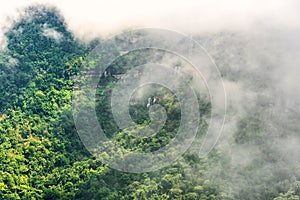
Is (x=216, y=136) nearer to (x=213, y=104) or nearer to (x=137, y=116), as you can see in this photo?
(x=213, y=104)

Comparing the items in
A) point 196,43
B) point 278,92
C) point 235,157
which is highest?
point 196,43

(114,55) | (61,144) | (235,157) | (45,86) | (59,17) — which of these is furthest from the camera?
(59,17)

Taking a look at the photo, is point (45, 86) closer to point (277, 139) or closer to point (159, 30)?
point (159, 30)

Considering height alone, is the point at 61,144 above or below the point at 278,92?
below

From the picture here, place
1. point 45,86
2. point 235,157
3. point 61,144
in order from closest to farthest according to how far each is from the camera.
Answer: point 235,157
point 61,144
point 45,86

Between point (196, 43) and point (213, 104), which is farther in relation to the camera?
point (196, 43)

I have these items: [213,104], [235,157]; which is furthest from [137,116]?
[235,157]

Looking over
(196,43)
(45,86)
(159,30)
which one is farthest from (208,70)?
(45,86)
